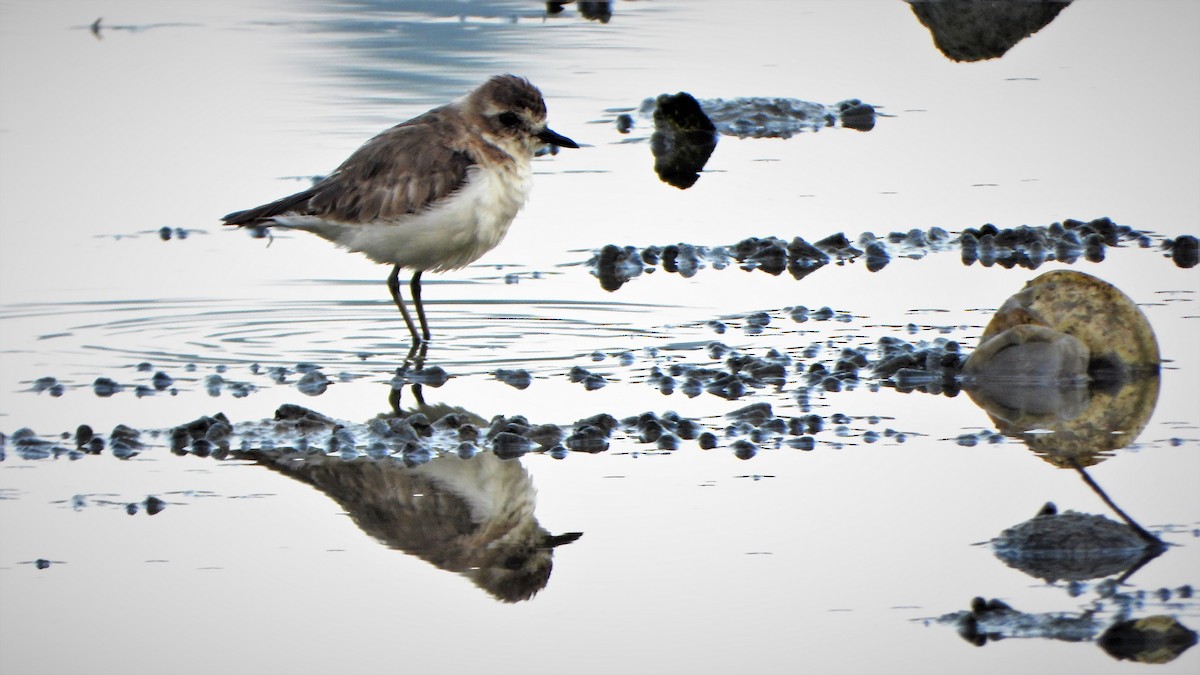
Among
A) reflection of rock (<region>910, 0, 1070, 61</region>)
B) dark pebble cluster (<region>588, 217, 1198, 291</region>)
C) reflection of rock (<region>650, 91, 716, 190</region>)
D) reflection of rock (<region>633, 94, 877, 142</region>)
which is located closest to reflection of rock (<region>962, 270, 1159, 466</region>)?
dark pebble cluster (<region>588, 217, 1198, 291</region>)

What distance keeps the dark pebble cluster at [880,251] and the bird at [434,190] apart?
3.97 feet

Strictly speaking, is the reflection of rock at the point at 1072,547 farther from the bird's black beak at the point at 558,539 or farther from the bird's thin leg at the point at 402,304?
the bird's thin leg at the point at 402,304

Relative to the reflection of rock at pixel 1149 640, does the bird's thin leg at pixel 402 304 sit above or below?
above

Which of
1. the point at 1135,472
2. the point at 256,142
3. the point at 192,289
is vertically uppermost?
the point at 256,142

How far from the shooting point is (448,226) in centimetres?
862

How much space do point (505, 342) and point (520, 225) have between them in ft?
8.75

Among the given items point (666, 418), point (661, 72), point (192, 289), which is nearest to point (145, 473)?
point (666, 418)

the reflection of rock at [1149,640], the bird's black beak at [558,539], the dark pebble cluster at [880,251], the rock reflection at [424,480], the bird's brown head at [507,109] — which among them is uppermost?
the bird's brown head at [507,109]

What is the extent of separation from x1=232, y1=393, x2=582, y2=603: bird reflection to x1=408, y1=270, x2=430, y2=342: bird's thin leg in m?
2.16

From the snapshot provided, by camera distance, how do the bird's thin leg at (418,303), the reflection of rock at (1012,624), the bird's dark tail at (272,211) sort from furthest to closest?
the bird's thin leg at (418,303)
the bird's dark tail at (272,211)
the reflection of rock at (1012,624)

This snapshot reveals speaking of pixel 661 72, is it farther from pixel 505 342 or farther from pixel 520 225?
pixel 505 342

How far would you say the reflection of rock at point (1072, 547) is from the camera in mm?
5555

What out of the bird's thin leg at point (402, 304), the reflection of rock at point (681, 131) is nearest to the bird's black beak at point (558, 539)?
the bird's thin leg at point (402, 304)

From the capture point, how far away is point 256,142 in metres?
13.5
